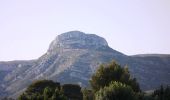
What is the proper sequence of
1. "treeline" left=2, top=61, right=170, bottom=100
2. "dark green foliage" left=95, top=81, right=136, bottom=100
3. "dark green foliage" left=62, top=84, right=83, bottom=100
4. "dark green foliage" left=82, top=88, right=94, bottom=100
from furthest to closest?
"dark green foliage" left=62, top=84, right=83, bottom=100, "dark green foliage" left=82, top=88, right=94, bottom=100, "dark green foliage" left=95, top=81, right=136, bottom=100, "treeline" left=2, top=61, right=170, bottom=100

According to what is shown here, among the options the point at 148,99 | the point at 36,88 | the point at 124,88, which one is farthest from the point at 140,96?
the point at 36,88

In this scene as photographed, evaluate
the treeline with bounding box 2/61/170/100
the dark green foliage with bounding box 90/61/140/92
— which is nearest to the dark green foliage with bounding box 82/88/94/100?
the treeline with bounding box 2/61/170/100

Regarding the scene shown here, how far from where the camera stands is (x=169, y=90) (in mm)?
84062

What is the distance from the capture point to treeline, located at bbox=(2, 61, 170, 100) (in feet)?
197

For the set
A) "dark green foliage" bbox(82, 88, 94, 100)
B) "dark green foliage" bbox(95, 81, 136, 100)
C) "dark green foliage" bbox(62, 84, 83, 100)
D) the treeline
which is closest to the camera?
the treeline

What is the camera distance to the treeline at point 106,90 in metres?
60.0

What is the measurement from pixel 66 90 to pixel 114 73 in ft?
76.7

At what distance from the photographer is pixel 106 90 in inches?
2621

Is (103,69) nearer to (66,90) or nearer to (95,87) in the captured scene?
(95,87)

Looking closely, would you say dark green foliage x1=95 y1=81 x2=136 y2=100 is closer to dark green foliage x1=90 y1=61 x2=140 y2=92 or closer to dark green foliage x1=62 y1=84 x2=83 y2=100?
dark green foliage x1=90 y1=61 x2=140 y2=92

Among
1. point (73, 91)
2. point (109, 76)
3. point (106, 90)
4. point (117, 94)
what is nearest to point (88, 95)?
point (109, 76)

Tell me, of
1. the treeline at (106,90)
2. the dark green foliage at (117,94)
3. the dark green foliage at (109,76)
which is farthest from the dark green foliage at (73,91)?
the dark green foliage at (117,94)

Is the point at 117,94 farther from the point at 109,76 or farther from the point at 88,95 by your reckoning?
the point at 88,95

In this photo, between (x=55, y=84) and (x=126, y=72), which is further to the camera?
(x=55, y=84)
